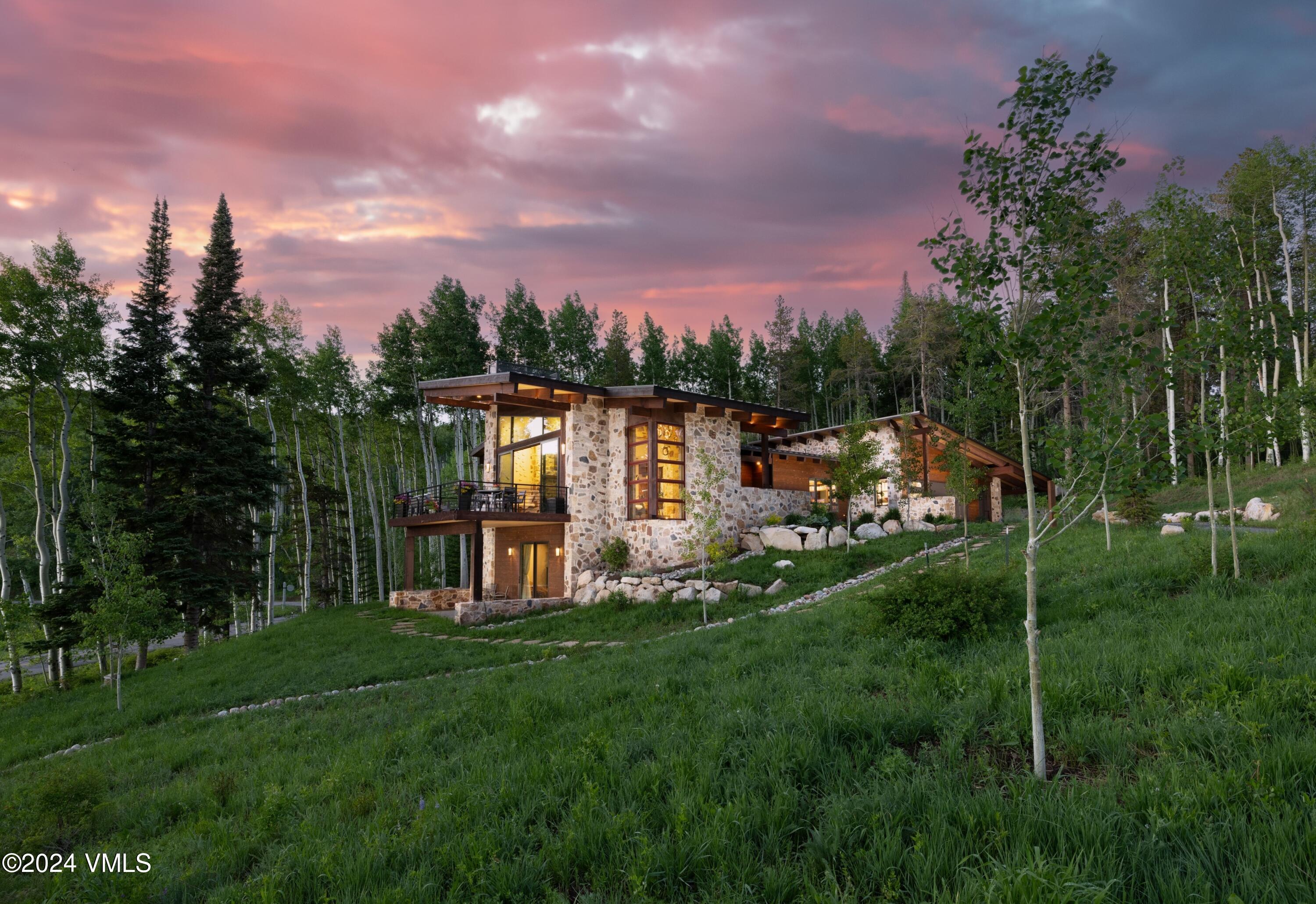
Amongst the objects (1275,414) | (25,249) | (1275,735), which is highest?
(25,249)

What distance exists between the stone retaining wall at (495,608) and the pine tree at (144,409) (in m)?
9.09

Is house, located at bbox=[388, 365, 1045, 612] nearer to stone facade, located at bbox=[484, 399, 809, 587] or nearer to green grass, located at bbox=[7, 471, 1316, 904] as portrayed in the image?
stone facade, located at bbox=[484, 399, 809, 587]

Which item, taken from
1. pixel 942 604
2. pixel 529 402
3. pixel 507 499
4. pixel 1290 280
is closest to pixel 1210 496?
pixel 942 604

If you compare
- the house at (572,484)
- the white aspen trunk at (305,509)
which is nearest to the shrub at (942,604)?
the house at (572,484)

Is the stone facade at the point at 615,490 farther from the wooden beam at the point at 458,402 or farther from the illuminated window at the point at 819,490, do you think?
the illuminated window at the point at 819,490

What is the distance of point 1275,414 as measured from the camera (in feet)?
23.9

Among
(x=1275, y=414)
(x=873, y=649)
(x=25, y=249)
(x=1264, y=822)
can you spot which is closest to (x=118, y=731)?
(x=873, y=649)

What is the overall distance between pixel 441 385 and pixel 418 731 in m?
16.5

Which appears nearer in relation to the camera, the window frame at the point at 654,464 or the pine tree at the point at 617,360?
the window frame at the point at 654,464

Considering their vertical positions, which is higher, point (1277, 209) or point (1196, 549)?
point (1277, 209)

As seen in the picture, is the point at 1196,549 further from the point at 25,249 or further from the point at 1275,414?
the point at 25,249

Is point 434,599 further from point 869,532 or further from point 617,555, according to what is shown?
point 869,532

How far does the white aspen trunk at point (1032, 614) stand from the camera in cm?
374

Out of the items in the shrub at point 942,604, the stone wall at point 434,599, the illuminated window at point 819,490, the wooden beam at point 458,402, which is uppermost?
the wooden beam at point 458,402
